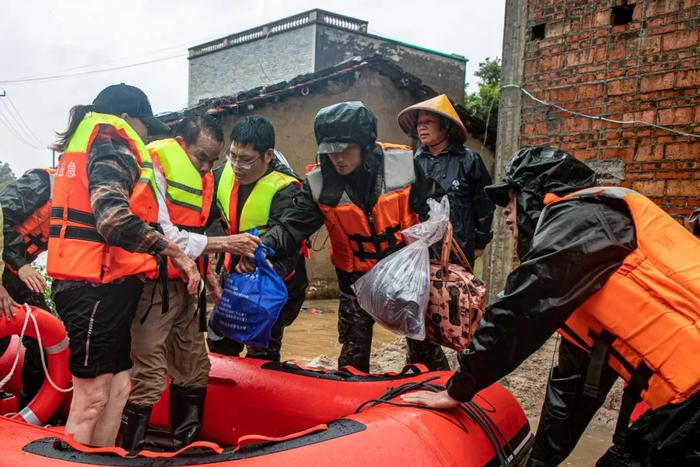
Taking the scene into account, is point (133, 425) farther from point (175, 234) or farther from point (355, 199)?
point (355, 199)

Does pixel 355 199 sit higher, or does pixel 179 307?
pixel 355 199

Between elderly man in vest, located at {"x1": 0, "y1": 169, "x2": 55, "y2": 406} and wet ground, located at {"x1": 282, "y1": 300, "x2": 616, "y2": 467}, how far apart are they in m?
2.33

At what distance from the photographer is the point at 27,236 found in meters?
3.17

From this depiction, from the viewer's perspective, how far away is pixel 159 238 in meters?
2.20

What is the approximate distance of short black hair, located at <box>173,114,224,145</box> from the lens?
9.00ft

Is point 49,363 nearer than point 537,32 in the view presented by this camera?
Yes

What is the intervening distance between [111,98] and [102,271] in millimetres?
764

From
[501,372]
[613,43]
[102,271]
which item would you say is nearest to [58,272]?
[102,271]

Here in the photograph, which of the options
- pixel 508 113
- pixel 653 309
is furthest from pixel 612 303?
pixel 508 113

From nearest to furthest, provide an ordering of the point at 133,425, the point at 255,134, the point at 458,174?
the point at 133,425 < the point at 255,134 < the point at 458,174

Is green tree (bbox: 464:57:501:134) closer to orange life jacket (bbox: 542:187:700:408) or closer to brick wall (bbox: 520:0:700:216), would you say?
brick wall (bbox: 520:0:700:216)

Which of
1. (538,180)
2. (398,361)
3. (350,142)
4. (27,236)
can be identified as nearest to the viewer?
(538,180)

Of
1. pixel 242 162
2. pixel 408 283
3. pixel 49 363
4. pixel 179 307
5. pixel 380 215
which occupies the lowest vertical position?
pixel 49 363

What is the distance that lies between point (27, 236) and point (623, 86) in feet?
12.8
